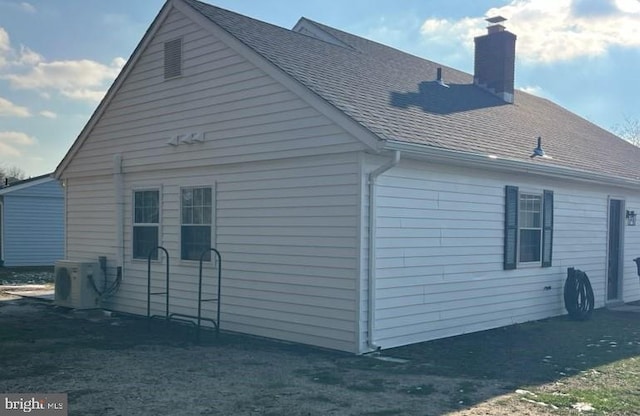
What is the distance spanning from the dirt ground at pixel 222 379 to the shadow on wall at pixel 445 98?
4317 millimetres

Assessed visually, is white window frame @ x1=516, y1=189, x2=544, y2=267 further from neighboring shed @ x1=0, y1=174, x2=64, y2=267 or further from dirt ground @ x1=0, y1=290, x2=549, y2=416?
neighboring shed @ x1=0, y1=174, x2=64, y2=267

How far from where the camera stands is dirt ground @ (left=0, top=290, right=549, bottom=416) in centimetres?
560

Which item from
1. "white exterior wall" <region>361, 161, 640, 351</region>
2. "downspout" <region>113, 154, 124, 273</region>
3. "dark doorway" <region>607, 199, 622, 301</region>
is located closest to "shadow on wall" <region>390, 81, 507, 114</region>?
"white exterior wall" <region>361, 161, 640, 351</region>

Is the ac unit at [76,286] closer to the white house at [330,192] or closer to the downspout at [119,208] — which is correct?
the white house at [330,192]

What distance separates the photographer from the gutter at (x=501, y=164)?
315 inches

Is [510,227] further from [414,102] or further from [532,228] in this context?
[414,102]

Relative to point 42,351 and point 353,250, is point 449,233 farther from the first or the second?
point 42,351

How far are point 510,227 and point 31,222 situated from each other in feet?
63.2

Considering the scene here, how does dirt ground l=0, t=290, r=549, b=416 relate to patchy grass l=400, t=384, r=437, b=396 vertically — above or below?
below

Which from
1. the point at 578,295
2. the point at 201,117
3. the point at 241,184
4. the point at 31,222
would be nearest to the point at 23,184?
the point at 31,222

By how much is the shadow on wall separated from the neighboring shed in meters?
15.7

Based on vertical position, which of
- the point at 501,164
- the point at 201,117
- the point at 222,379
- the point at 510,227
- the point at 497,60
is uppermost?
the point at 497,60

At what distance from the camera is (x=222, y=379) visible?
6.62 metres

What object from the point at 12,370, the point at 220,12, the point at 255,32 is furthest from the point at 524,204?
the point at 12,370
